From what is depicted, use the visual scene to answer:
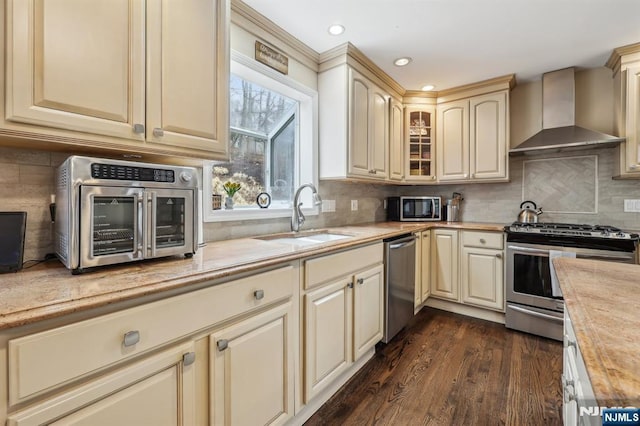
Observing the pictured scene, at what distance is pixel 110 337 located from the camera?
80 cm

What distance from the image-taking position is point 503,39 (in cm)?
223

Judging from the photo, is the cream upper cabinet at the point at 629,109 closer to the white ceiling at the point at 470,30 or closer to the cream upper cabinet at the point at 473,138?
the white ceiling at the point at 470,30

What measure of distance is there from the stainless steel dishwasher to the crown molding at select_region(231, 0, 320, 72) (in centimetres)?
164

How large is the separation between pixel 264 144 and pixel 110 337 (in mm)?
1753

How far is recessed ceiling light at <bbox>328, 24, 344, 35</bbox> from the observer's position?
207 cm

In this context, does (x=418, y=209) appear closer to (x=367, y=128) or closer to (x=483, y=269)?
(x=483, y=269)

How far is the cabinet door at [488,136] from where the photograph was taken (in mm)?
2924

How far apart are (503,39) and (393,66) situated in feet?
2.85

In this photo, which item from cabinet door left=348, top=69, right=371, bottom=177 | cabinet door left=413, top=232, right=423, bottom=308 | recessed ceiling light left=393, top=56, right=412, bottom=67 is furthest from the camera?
cabinet door left=413, top=232, right=423, bottom=308

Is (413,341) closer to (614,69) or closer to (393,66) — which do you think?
(393,66)

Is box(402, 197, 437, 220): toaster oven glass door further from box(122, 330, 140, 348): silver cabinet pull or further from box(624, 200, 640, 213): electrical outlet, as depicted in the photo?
box(122, 330, 140, 348): silver cabinet pull

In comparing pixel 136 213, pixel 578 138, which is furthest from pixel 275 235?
pixel 578 138

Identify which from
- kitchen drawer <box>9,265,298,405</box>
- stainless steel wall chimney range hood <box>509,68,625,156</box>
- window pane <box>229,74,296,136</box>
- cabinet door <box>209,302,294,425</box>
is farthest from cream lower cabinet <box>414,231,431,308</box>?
kitchen drawer <box>9,265,298,405</box>

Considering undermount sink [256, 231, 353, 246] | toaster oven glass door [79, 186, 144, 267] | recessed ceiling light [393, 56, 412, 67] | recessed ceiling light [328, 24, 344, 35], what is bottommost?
undermount sink [256, 231, 353, 246]
